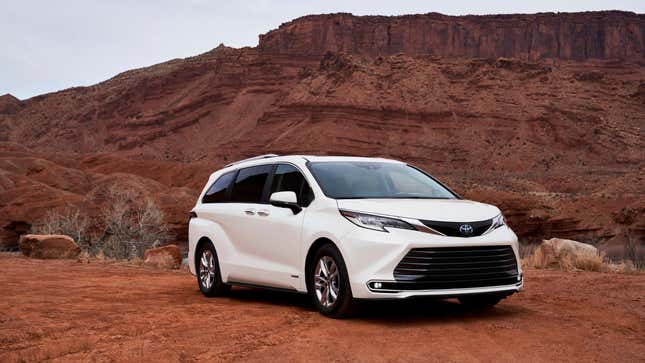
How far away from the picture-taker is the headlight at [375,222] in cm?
686

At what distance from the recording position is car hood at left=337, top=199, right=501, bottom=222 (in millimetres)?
6965

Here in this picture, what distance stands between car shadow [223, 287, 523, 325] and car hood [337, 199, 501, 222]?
770 millimetres

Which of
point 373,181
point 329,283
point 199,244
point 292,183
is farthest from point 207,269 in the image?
point 329,283

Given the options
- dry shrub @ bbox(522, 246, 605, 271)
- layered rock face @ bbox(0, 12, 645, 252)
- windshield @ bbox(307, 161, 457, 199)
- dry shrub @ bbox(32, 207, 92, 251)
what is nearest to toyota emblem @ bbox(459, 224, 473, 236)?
windshield @ bbox(307, 161, 457, 199)

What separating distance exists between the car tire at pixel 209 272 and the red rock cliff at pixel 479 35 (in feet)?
362

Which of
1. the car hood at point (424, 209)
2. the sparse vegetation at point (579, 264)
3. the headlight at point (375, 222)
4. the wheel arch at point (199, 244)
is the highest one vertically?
the car hood at point (424, 209)

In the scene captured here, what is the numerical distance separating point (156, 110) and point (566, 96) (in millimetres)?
57664

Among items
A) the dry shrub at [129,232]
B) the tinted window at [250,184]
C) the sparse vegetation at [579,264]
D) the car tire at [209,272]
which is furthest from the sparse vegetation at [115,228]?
the tinted window at [250,184]

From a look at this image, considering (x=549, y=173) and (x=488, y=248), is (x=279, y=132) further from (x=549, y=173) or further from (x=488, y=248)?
(x=488, y=248)

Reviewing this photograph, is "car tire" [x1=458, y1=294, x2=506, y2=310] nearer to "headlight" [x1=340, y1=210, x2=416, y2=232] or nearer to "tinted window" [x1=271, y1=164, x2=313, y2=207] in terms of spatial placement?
"headlight" [x1=340, y1=210, x2=416, y2=232]

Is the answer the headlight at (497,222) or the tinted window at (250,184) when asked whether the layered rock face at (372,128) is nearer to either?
the tinted window at (250,184)

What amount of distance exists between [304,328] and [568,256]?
29.7ft

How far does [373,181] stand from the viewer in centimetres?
818

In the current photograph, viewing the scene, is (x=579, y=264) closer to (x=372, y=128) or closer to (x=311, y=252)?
(x=311, y=252)
